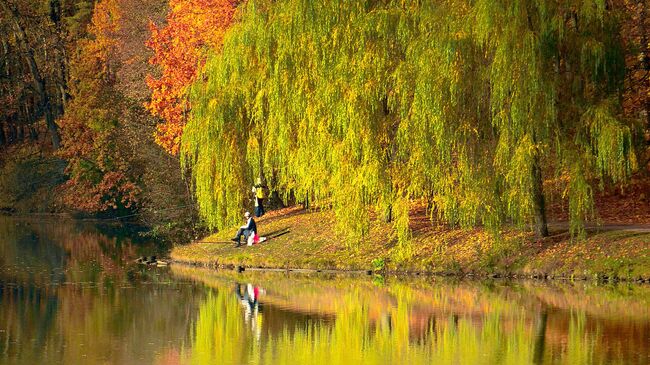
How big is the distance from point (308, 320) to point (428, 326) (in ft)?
7.93

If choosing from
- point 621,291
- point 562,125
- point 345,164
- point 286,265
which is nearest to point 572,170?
point 562,125

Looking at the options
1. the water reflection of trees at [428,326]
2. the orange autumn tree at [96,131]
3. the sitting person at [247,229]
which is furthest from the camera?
the orange autumn tree at [96,131]

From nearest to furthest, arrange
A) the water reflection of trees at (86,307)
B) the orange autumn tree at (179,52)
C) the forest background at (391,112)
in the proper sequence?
1. the water reflection of trees at (86,307)
2. the forest background at (391,112)
3. the orange autumn tree at (179,52)

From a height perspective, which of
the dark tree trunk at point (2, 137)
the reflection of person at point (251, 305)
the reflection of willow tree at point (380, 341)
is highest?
the dark tree trunk at point (2, 137)

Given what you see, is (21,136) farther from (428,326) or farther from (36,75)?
(428,326)

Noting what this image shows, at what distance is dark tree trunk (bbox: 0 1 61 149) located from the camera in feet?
242

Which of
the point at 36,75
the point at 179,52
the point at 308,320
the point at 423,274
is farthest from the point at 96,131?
the point at 308,320

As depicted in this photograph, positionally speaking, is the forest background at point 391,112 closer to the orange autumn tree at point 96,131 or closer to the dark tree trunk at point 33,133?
the orange autumn tree at point 96,131

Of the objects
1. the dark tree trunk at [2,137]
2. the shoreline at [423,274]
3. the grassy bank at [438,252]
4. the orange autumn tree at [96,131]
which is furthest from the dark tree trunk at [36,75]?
the shoreline at [423,274]

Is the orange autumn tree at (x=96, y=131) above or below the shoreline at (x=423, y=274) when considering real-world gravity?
above

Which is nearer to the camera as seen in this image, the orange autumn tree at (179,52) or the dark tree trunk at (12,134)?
the orange autumn tree at (179,52)

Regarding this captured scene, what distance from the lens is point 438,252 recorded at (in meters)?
34.4

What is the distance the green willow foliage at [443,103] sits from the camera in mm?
30703

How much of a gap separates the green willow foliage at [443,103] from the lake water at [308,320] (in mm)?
2253
